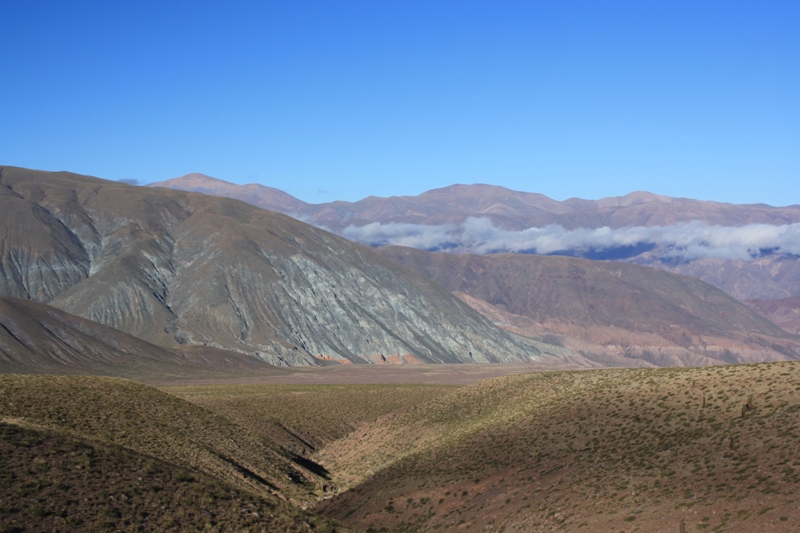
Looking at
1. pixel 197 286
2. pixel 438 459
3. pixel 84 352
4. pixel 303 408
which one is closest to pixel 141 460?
pixel 438 459

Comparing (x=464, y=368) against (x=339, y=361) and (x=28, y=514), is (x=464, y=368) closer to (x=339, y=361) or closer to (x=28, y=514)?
(x=339, y=361)

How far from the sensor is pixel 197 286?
17462cm

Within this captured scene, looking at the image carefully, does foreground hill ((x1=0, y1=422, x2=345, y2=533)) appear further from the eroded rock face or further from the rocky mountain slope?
the eroded rock face

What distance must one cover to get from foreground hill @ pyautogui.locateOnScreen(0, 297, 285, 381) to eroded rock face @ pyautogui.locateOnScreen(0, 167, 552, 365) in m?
19.1

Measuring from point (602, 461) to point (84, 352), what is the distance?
106 meters

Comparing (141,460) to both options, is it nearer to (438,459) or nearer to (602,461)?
(438,459)

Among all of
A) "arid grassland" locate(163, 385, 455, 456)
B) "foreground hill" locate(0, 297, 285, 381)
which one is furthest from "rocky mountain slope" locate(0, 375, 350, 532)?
"foreground hill" locate(0, 297, 285, 381)

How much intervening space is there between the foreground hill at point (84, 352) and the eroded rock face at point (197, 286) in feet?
62.7

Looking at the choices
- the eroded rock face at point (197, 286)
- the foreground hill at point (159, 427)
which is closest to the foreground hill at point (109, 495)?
the foreground hill at point (159, 427)

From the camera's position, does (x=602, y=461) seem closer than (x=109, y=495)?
No

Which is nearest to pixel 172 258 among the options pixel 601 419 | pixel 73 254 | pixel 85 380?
pixel 73 254

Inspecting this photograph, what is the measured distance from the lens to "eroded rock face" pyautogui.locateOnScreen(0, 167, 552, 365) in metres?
161

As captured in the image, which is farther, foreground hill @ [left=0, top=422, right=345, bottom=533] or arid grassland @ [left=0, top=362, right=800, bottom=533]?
arid grassland @ [left=0, top=362, right=800, bottom=533]

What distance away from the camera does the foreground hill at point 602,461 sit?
26719mm
